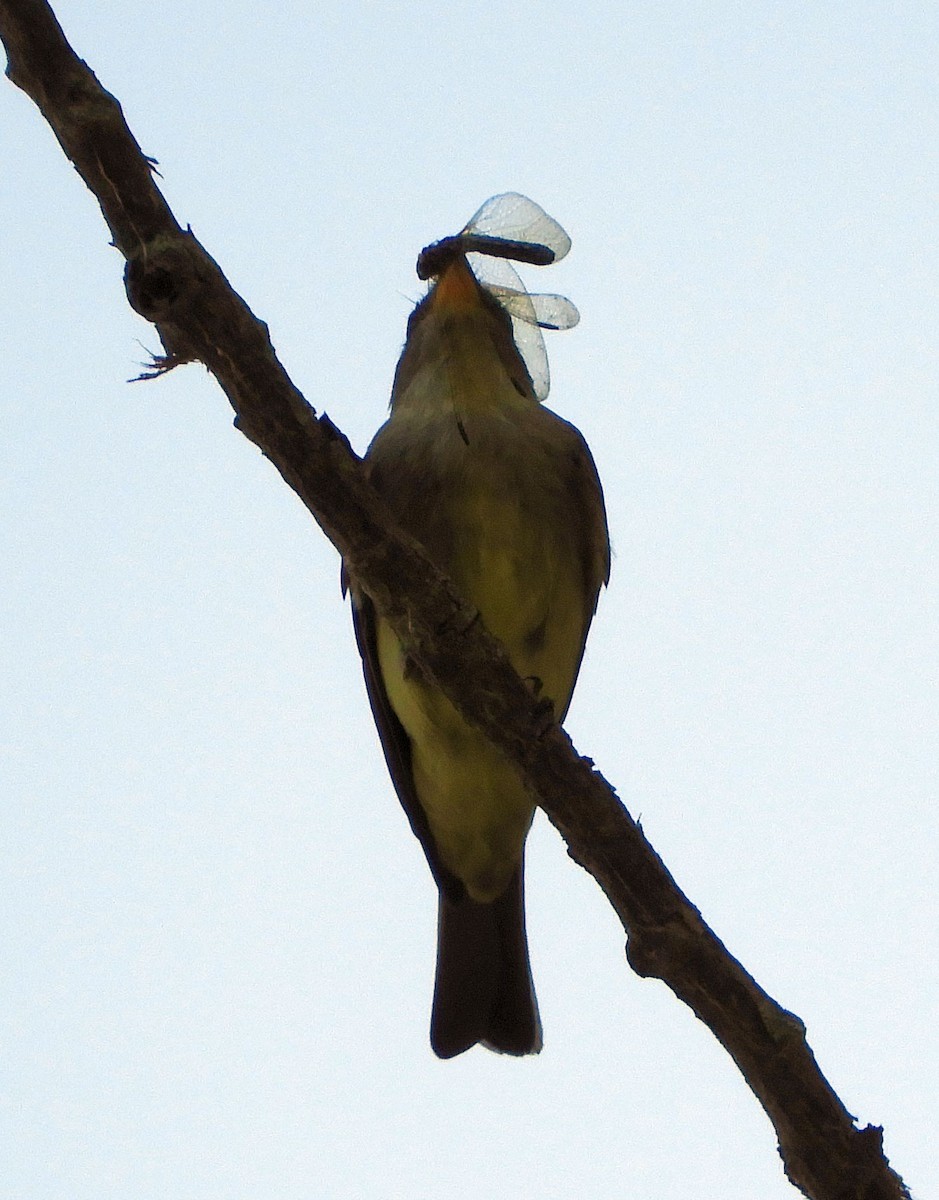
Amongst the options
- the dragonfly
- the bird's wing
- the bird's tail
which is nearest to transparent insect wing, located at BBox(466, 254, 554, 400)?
the dragonfly

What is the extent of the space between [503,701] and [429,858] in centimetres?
192

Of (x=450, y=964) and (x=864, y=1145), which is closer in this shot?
(x=864, y=1145)

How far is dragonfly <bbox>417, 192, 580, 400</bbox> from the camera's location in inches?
207

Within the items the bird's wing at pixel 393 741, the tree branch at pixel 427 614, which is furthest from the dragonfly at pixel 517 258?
the tree branch at pixel 427 614

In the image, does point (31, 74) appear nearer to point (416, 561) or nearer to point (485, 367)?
point (416, 561)

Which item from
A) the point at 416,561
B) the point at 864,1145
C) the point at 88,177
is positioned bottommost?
the point at 864,1145

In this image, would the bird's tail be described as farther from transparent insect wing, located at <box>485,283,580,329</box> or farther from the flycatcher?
transparent insect wing, located at <box>485,283,580,329</box>

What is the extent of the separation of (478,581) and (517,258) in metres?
1.32

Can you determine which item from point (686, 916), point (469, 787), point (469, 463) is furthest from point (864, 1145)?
→ point (469, 463)

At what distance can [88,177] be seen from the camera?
11.4 feet

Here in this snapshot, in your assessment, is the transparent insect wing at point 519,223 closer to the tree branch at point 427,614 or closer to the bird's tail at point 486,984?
the tree branch at point 427,614

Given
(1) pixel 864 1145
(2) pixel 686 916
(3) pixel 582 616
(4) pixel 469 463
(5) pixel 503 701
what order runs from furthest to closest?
(3) pixel 582 616
(4) pixel 469 463
(5) pixel 503 701
(2) pixel 686 916
(1) pixel 864 1145

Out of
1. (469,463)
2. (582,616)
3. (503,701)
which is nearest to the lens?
(503,701)

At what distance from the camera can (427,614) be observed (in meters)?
3.77
